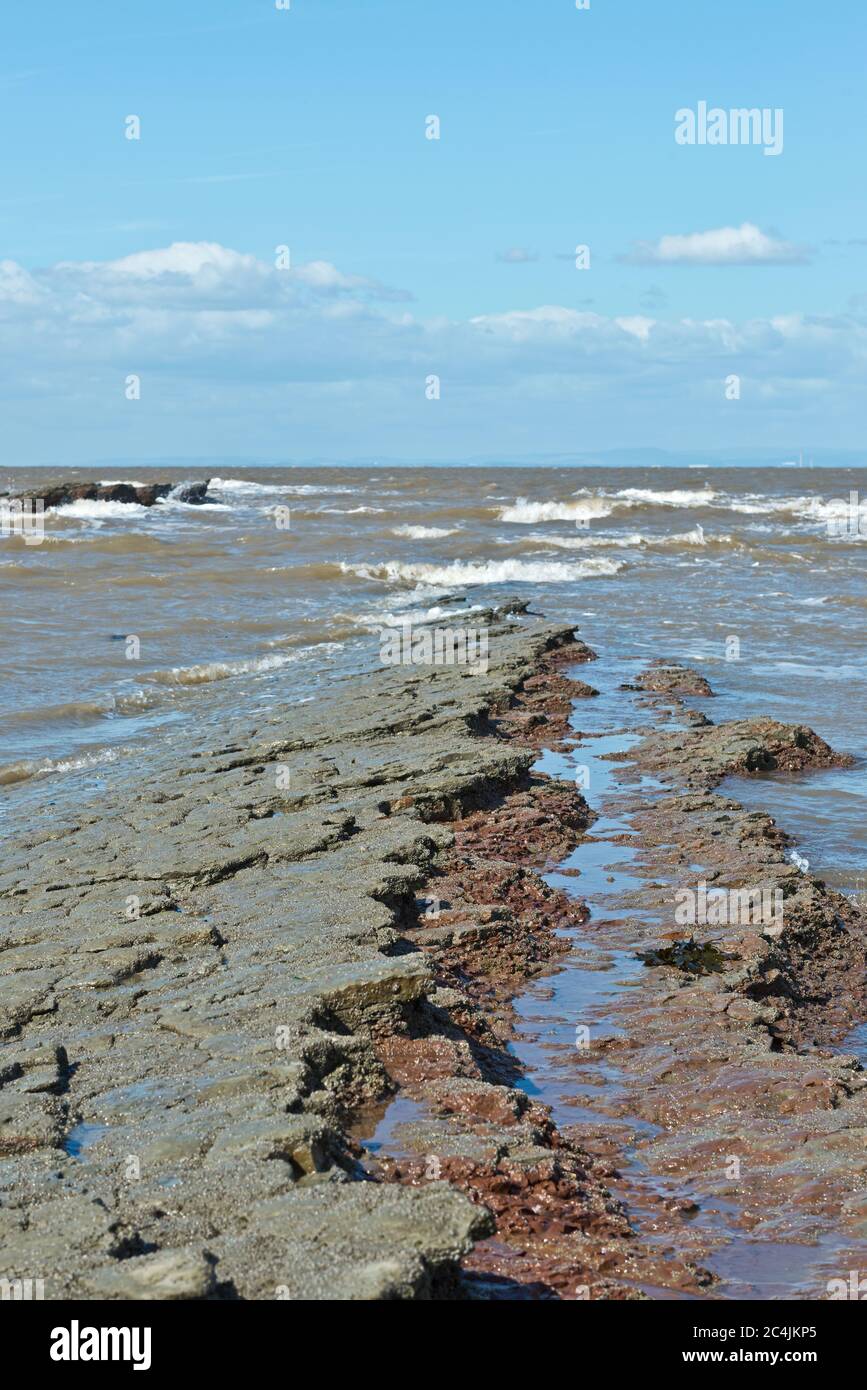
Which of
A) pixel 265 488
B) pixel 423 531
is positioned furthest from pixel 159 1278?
pixel 265 488

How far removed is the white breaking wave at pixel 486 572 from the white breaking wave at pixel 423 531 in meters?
9.66

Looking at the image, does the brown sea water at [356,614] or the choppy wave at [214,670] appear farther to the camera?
the choppy wave at [214,670]

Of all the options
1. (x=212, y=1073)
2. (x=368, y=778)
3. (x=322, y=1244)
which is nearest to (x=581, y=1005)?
(x=212, y=1073)

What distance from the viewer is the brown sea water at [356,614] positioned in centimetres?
1325

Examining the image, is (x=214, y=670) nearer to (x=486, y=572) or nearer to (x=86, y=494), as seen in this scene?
(x=486, y=572)

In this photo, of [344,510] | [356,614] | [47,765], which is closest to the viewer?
[47,765]

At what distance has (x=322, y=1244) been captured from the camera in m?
3.54

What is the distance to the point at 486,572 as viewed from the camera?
32406mm

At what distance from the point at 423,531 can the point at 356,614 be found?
70.8 feet

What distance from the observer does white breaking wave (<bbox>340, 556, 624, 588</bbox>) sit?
101 ft

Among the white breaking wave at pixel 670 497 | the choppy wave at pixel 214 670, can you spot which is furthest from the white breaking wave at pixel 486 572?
the white breaking wave at pixel 670 497

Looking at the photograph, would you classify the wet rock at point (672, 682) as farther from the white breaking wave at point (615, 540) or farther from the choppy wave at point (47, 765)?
the white breaking wave at point (615, 540)

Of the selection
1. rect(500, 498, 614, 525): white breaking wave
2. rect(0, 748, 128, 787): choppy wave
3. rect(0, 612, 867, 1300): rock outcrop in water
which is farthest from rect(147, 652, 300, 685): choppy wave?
rect(500, 498, 614, 525): white breaking wave

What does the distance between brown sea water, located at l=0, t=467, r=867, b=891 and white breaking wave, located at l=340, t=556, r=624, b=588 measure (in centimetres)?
10
